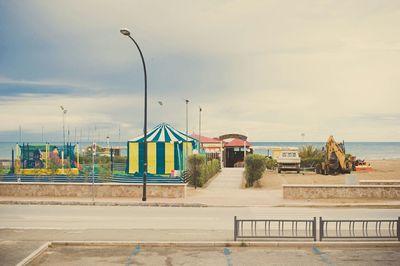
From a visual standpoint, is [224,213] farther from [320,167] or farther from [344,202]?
[320,167]

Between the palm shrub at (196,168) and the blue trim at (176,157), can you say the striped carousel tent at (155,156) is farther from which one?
the palm shrub at (196,168)

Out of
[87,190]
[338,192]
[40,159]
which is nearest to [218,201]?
[338,192]

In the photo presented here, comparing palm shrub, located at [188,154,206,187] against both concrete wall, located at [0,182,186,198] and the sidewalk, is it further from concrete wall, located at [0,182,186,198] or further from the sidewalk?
concrete wall, located at [0,182,186,198]

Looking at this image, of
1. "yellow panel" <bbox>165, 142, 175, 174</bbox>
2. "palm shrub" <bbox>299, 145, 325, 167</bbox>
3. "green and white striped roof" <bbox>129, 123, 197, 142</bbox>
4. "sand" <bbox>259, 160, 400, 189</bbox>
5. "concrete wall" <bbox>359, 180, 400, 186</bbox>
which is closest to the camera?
"concrete wall" <bbox>359, 180, 400, 186</bbox>

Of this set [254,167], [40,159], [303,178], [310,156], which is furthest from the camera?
[310,156]

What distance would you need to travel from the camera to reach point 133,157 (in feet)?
127

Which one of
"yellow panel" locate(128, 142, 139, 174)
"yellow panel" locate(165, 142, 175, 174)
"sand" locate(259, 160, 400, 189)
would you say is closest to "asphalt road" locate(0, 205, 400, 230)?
"sand" locate(259, 160, 400, 189)

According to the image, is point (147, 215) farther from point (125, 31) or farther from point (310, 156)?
point (310, 156)

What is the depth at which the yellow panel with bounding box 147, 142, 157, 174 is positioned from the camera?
127ft

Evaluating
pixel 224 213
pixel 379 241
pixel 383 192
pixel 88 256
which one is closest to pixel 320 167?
pixel 383 192

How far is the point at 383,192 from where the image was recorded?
1031 inches

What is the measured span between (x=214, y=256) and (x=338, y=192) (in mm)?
14644

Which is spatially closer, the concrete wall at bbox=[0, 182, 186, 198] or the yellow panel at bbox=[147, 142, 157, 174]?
the concrete wall at bbox=[0, 182, 186, 198]

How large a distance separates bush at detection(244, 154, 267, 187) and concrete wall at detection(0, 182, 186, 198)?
278 inches
